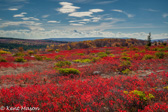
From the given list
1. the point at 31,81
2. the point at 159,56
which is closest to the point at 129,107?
the point at 31,81

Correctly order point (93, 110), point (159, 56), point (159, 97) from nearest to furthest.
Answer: point (93, 110)
point (159, 97)
point (159, 56)

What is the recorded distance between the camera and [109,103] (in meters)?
4.34

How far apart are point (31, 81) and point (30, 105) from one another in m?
4.54

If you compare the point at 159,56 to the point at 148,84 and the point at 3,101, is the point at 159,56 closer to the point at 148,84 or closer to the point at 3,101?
the point at 148,84

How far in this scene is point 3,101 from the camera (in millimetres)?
4809

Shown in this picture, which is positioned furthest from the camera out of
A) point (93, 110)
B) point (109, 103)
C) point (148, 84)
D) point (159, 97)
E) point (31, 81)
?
point (31, 81)

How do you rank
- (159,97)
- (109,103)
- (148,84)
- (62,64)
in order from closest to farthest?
(109,103) < (159,97) < (148,84) < (62,64)

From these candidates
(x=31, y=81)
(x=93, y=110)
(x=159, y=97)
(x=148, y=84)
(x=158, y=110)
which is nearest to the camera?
(x=158, y=110)

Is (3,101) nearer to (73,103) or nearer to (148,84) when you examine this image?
(73,103)

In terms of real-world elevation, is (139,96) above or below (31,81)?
above

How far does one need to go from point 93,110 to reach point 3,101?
12.8 feet

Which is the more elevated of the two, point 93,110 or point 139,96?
point 139,96

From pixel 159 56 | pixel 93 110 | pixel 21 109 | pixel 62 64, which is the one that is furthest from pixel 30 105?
pixel 159 56

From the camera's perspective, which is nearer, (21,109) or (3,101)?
(21,109)
